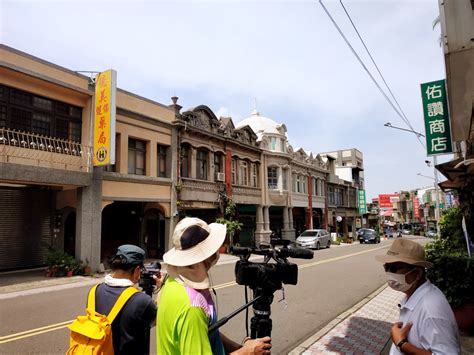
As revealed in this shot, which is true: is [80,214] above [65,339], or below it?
above

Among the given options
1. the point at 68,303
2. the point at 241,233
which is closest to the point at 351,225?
the point at 241,233

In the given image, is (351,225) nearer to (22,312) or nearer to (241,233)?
(241,233)

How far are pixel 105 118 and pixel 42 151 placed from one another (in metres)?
2.62

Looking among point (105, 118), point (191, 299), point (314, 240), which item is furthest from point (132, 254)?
point (314, 240)

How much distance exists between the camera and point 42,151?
43.4ft

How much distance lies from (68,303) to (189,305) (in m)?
8.63

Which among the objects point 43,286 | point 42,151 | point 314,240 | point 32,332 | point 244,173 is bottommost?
point 43,286

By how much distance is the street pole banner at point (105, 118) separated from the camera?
13.9 m

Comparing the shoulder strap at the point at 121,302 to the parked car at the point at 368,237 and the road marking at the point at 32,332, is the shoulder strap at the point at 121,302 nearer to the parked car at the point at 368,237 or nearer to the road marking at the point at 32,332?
the road marking at the point at 32,332

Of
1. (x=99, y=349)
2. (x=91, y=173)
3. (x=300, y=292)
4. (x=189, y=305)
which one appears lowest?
(x=300, y=292)

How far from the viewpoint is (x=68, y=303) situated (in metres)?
9.02

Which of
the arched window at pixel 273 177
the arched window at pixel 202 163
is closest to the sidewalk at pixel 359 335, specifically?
the arched window at pixel 202 163

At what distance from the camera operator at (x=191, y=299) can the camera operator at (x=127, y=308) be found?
26.7 inches

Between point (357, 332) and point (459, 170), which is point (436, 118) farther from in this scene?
point (357, 332)
